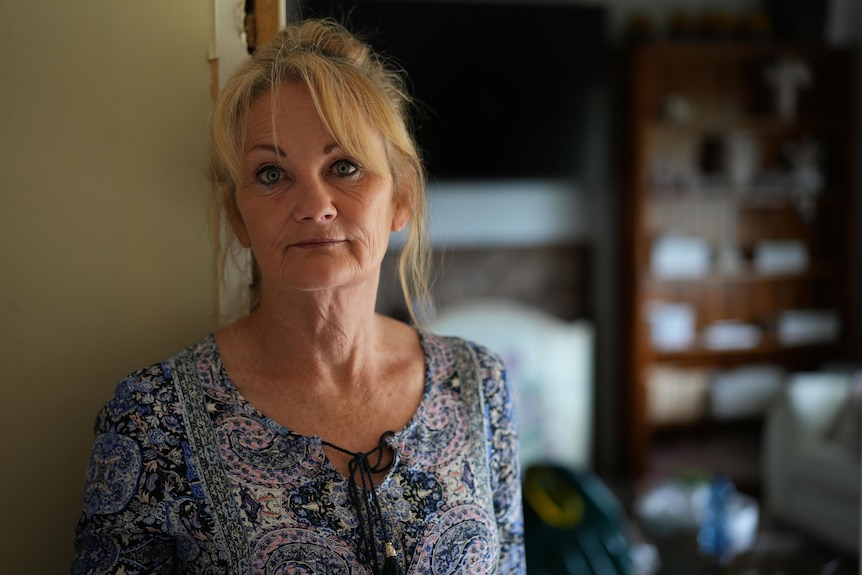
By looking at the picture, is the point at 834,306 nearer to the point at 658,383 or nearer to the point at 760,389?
the point at 760,389

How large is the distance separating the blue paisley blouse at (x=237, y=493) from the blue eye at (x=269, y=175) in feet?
0.63

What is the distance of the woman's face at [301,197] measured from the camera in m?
0.89

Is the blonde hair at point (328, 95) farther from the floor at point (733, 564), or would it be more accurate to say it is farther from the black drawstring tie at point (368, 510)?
the floor at point (733, 564)

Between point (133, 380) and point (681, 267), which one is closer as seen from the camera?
point (133, 380)

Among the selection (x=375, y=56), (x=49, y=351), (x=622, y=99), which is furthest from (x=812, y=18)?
(x=49, y=351)

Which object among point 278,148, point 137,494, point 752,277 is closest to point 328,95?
point 278,148

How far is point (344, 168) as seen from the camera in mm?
915

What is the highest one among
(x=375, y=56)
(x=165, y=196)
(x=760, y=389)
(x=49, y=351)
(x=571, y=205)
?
(x=375, y=56)

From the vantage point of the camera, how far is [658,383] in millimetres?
4156

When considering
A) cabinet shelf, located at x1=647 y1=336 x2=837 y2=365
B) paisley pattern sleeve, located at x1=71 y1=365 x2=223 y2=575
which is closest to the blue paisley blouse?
paisley pattern sleeve, located at x1=71 y1=365 x2=223 y2=575

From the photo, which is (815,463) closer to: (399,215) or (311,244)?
(399,215)

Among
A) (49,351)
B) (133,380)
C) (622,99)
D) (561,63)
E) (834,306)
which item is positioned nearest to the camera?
(133,380)

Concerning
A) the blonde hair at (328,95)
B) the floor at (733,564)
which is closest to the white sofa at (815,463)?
the floor at (733,564)

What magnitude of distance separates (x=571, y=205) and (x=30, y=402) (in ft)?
11.2
